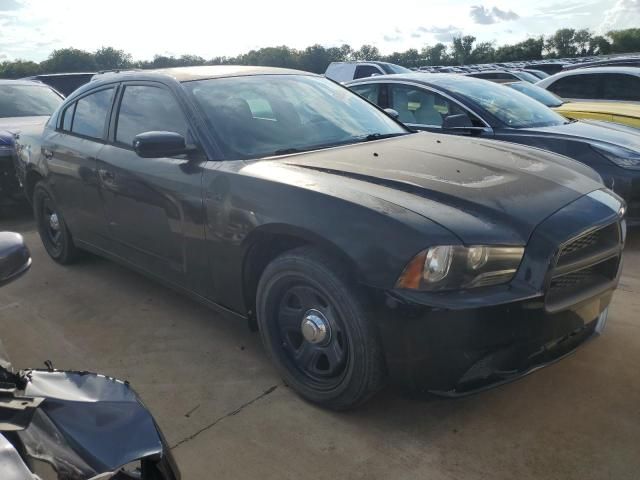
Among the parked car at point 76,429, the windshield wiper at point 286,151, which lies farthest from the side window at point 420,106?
the parked car at point 76,429

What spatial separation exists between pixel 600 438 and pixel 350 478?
1108 mm

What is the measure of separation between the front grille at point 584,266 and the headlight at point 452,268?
28 cm

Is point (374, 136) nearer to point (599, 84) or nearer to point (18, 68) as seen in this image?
point (599, 84)

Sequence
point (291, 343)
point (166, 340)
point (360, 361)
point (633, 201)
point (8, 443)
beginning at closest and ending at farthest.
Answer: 1. point (8, 443)
2. point (360, 361)
3. point (291, 343)
4. point (166, 340)
5. point (633, 201)

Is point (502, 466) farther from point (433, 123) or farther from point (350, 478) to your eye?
point (433, 123)

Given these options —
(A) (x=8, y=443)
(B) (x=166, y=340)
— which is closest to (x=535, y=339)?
(A) (x=8, y=443)

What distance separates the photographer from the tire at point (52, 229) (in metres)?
4.86

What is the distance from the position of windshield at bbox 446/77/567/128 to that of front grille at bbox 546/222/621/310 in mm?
3030

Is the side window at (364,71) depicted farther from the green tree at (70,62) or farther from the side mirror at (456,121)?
the green tree at (70,62)

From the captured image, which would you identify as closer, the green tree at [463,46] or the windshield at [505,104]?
the windshield at [505,104]

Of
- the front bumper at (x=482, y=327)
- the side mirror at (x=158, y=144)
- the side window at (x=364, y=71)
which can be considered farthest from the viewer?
the side window at (x=364, y=71)

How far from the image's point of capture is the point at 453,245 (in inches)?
90.7

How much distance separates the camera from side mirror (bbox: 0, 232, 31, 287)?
1544 mm

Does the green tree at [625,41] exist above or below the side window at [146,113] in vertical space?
above
